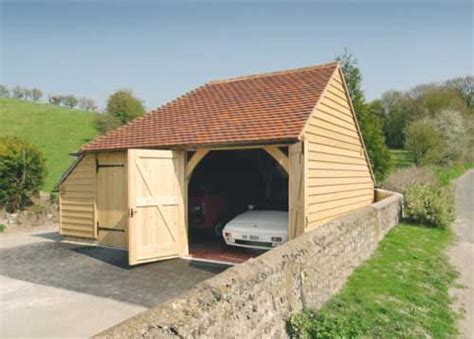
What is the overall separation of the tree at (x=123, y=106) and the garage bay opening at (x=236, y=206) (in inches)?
969

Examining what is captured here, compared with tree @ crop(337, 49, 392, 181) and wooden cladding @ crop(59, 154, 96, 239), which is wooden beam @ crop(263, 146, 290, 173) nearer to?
wooden cladding @ crop(59, 154, 96, 239)

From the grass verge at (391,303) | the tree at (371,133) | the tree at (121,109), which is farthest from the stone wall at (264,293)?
the tree at (121,109)

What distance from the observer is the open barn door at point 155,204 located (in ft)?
26.7

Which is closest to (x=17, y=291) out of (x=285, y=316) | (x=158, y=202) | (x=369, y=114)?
(x=158, y=202)

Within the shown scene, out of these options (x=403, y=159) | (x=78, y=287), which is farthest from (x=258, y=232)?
(x=403, y=159)

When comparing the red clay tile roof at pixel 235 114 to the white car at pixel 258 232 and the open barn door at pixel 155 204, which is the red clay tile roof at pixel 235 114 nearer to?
the open barn door at pixel 155 204

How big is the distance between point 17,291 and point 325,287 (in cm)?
574

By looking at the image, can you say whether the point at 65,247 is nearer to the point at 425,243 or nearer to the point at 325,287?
the point at 325,287

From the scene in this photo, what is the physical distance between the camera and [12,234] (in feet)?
43.4

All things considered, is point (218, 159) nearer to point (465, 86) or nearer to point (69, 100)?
point (465, 86)

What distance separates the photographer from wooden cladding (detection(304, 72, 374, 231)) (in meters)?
8.46

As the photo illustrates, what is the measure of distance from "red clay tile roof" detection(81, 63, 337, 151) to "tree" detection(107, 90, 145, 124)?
76.3 ft

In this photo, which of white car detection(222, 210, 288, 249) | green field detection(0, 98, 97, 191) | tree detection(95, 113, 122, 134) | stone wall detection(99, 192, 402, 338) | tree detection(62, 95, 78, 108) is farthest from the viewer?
tree detection(62, 95, 78, 108)

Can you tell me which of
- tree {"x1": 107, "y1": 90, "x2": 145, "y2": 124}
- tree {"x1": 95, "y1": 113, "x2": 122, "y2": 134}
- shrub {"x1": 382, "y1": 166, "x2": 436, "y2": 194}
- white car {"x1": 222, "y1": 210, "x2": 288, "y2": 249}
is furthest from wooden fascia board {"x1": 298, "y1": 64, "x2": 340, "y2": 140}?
tree {"x1": 107, "y1": 90, "x2": 145, "y2": 124}
